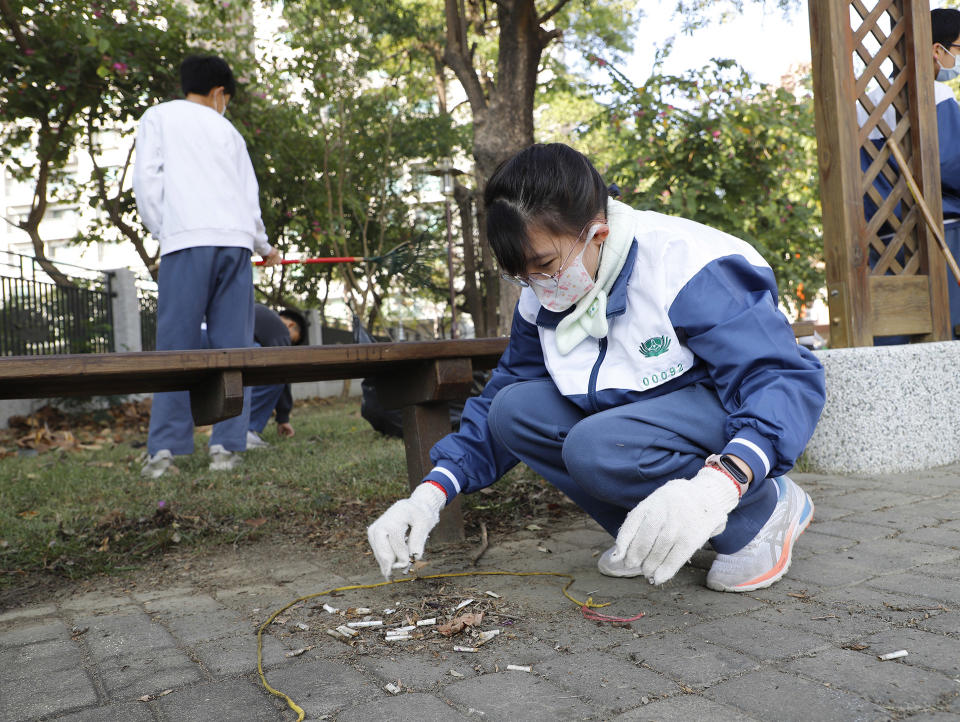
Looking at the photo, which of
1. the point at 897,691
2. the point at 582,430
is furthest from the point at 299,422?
the point at 897,691

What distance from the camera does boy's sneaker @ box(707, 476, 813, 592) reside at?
7.01ft

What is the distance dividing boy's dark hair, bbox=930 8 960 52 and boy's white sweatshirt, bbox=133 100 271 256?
3.65 meters

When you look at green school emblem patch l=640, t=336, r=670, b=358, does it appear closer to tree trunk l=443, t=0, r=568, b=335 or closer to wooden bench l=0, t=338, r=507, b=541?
wooden bench l=0, t=338, r=507, b=541

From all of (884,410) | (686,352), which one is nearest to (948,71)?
(884,410)

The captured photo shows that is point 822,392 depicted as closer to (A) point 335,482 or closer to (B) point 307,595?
(B) point 307,595

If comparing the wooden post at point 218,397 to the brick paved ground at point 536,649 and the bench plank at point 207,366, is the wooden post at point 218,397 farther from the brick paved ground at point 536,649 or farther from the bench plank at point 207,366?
the brick paved ground at point 536,649

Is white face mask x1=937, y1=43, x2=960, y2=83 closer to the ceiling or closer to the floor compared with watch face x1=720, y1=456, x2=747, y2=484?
closer to the ceiling

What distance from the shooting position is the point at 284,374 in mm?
2787

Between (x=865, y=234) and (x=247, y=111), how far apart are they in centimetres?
833

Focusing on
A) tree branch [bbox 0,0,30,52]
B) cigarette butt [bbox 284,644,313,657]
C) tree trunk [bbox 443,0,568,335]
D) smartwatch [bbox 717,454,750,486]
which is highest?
tree branch [bbox 0,0,30,52]

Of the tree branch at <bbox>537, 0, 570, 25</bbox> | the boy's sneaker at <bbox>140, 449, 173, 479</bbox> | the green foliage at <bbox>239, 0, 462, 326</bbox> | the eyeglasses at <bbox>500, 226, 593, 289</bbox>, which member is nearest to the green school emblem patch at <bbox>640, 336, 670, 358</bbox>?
the eyeglasses at <bbox>500, 226, 593, 289</bbox>

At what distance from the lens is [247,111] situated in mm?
10422

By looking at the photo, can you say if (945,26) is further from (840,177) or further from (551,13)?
(551,13)

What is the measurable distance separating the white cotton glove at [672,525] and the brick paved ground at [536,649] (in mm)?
228
